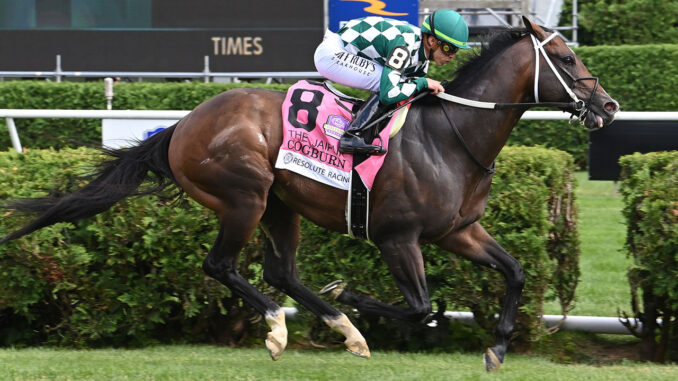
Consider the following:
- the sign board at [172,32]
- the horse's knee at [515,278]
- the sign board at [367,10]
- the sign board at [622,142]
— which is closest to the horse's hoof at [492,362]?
the horse's knee at [515,278]

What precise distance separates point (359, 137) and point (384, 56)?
45 cm

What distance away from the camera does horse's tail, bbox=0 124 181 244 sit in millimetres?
5012

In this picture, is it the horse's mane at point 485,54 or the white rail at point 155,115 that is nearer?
the horse's mane at point 485,54

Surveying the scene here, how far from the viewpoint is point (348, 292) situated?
4.87 metres

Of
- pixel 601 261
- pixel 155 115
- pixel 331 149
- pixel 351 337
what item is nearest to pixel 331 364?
pixel 351 337

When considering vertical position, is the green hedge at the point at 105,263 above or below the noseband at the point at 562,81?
below

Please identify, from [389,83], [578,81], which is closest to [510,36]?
[578,81]

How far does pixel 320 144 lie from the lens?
4.67 meters

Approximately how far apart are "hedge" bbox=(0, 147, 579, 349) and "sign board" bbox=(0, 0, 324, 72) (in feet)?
23.0

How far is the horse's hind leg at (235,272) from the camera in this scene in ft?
15.5

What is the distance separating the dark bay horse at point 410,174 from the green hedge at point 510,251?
0.38 metres

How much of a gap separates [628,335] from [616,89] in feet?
24.6

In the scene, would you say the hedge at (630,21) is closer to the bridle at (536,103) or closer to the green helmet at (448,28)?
the bridle at (536,103)

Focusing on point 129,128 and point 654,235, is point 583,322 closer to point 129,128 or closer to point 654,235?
point 654,235
